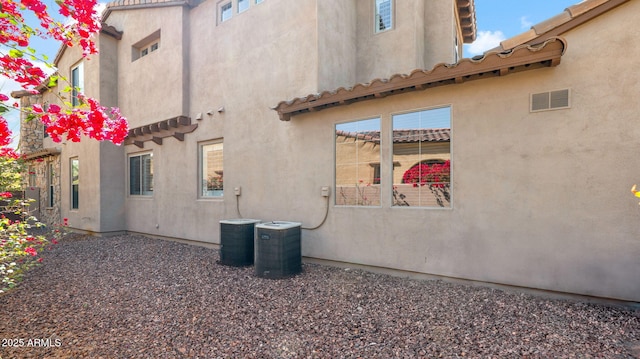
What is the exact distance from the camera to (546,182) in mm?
4395

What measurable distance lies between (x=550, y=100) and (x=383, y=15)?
16.5ft

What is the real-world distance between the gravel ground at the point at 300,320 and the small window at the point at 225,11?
6.89 meters

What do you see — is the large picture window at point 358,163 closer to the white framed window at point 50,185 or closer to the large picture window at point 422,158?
the large picture window at point 422,158

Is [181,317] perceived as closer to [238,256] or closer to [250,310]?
[250,310]

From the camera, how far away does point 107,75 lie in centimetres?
1148

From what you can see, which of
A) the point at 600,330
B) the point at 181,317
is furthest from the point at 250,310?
the point at 600,330

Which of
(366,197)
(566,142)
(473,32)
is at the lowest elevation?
(366,197)

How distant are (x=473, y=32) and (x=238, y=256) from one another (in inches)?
431

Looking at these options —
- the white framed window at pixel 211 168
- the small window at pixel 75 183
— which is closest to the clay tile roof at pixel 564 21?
the white framed window at pixel 211 168

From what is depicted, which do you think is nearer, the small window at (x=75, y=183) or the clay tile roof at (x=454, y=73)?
the clay tile roof at (x=454, y=73)

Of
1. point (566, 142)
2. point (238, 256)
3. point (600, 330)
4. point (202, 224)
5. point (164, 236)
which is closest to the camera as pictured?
point (600, 330)

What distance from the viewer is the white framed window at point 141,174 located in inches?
426

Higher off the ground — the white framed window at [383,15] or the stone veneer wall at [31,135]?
the white framed window at [383,15]

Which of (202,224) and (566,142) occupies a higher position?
(566,142)
